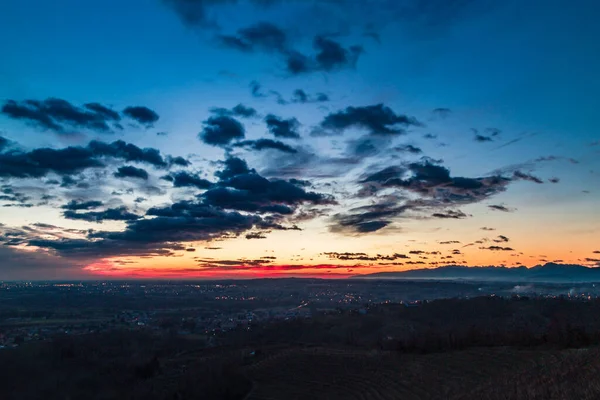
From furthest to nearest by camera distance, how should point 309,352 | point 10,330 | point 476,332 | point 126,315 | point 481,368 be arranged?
point 126,315 → point 10,330 → point 309,352 → point 476,332 → point 481,368

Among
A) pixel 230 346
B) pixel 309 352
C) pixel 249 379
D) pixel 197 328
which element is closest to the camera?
pixel 249 379

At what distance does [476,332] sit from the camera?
183ft

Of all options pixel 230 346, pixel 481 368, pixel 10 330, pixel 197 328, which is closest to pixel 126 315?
pixel 197 328

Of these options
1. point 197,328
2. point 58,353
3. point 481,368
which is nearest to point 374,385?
point 481,368

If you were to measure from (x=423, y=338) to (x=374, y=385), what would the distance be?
16.4 meters

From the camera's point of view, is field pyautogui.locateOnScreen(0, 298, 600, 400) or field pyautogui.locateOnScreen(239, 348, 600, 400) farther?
field pyautogui.locateOnScreen(0, 298, 600, 400)

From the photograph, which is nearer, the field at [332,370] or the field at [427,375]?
the field at [427,375]

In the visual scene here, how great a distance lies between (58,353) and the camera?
2421 inches

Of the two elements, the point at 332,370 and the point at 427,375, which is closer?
the point at 427,375

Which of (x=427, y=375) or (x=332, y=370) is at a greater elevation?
(x=427, y=375)

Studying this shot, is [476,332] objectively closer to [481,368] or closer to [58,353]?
[481,368]

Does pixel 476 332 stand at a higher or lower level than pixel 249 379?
higher

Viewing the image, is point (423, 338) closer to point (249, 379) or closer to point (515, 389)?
point (249, 379)

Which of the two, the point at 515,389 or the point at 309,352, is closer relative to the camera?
the point at 515,389
